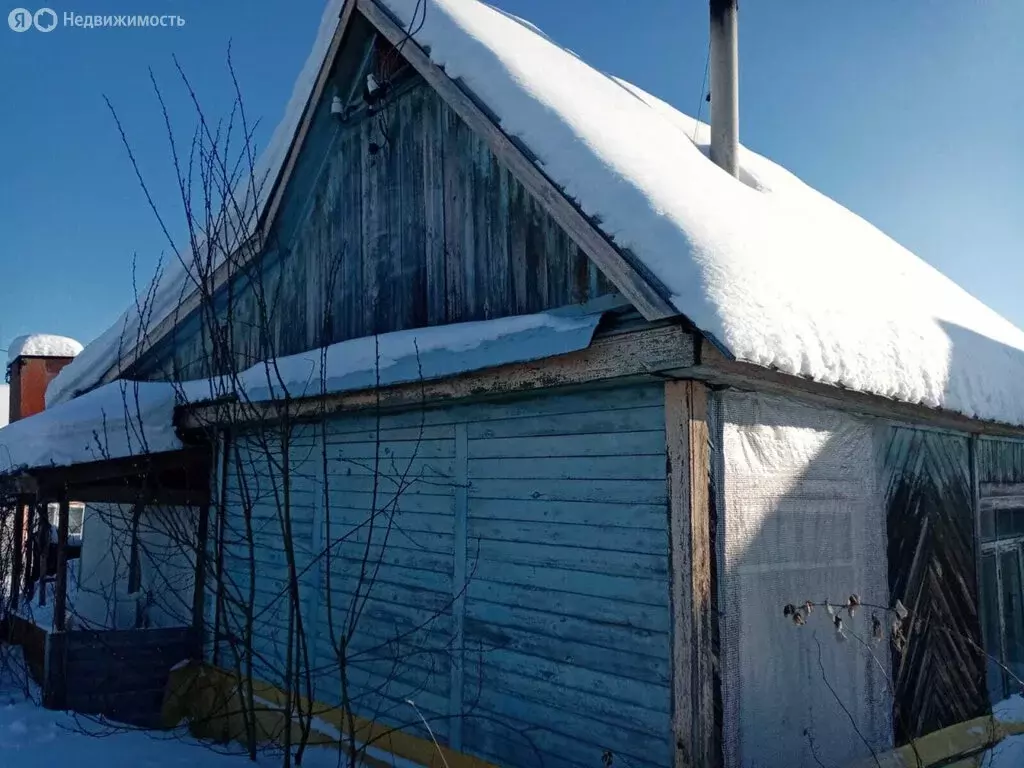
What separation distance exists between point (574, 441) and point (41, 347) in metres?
19.9

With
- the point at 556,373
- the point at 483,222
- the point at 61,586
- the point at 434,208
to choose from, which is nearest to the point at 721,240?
the point at 556,373

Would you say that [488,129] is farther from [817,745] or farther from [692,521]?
[817,745]

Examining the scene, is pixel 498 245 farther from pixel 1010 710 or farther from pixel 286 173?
pixel 1010 710

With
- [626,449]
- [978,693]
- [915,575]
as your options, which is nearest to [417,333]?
[626,449]

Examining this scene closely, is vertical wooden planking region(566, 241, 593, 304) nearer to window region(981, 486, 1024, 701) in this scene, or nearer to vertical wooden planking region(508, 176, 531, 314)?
vertical wooden planking region(508, 176, 531, 314)

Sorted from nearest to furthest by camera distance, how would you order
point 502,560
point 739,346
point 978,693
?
point 739,346, point 502,560, point 978,693

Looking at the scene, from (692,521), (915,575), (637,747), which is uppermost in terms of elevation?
(692,521)

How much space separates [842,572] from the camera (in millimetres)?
4914

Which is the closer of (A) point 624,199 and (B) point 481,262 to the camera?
(A) point 624,199

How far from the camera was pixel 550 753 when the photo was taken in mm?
4516

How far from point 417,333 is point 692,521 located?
2.33 metres

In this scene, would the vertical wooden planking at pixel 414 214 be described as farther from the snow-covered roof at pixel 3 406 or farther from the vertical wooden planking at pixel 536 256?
the snow-covered roof at pixel 3 406

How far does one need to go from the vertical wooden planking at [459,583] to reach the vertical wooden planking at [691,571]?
5.32 feet

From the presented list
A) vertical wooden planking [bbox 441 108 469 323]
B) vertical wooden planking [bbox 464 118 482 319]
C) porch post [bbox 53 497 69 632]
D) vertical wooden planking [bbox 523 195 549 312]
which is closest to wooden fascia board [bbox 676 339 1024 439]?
vertical wooden planking [bbox 523 195 549 312]
